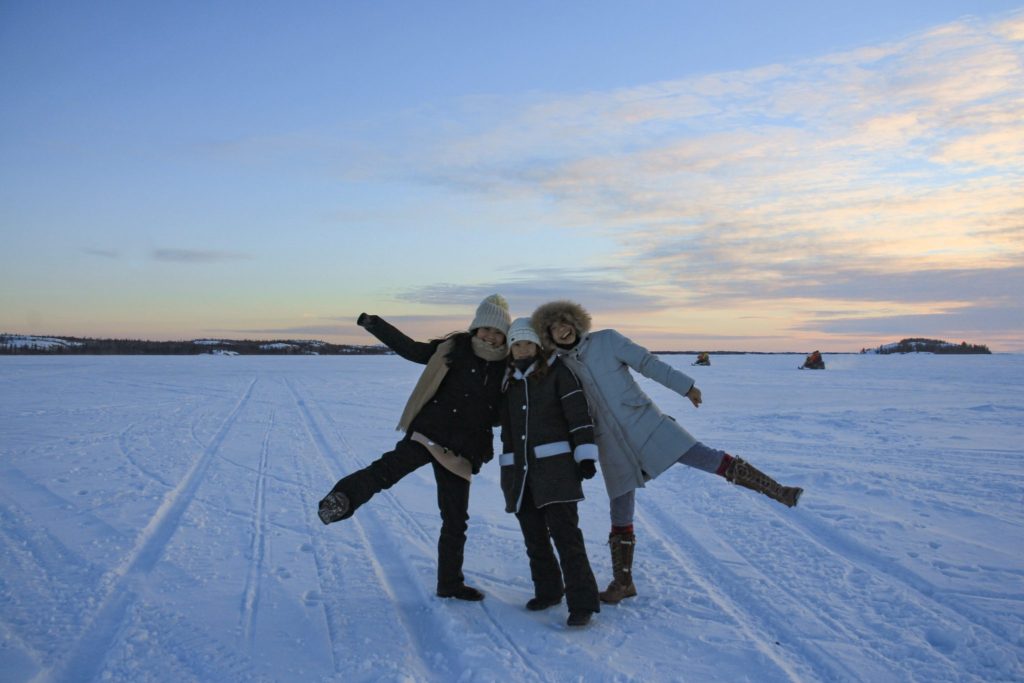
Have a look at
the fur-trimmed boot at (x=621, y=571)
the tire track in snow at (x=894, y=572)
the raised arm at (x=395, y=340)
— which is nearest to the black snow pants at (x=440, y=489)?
the raised arm at (x=395, y=340)

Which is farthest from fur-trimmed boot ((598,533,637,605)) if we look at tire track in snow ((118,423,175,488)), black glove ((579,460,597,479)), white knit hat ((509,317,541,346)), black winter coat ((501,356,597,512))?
tire track in snow ((118,423,175,488))

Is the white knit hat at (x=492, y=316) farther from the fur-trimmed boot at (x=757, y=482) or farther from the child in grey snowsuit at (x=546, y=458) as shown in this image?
the fur-trimmed boot at (x=757, y=482)

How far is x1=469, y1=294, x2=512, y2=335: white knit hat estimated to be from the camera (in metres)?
4.11

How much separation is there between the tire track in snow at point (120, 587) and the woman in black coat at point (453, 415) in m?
1.42

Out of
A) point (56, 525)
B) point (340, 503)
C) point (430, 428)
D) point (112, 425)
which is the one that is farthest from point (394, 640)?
point (112, 425)

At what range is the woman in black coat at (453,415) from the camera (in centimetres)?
399

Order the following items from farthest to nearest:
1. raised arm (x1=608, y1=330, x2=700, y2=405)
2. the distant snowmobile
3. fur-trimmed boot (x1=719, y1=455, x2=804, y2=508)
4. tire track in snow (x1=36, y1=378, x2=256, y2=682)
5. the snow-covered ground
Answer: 1. the distant snowmobile
2. raised arm (x1=608, y1=330, x2=700, y2=405)
3. fur-trimmed boot (x1=719, y1=455, x2=804, y2=508)
4. the snow-covered ground
5. tire track in snow (x1=36, y1=378, x2=256, y2=682)

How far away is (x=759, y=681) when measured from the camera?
2.97 meters

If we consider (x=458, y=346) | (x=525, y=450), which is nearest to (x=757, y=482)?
(x=525, y=450)

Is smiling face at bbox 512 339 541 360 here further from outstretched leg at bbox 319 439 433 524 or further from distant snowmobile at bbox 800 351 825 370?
distant snowmobile at bbox 800 351 825 370

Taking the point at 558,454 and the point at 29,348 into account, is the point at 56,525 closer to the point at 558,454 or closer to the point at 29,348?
the point at 558,454

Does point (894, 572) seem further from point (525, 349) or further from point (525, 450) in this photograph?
point (525, 349)

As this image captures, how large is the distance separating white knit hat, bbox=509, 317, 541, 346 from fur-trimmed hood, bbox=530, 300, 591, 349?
7 centimetres

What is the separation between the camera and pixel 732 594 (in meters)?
3.99
